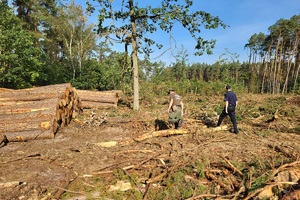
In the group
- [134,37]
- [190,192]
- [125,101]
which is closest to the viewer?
[190,192]

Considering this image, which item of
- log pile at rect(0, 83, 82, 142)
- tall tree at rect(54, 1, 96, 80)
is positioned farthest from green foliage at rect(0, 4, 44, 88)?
tall tree at rect(54, 1, 96, 80)

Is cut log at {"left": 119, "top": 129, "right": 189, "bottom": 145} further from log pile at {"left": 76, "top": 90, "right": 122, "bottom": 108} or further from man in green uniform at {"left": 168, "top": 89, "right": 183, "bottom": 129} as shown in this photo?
log pile at {"left": 76, "top": 90, "right": 122, "bottom": 108}

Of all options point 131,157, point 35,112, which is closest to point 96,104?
point 35,112

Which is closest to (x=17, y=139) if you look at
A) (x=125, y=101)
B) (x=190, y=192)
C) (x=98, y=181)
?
(x=98, y=181)

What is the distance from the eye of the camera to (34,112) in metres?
9.00

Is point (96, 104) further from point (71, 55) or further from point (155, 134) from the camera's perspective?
point (71, 55)

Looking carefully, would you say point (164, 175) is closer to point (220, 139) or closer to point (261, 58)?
point (220, 139)

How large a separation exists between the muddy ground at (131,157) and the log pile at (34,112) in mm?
449

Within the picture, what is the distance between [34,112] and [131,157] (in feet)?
16.5

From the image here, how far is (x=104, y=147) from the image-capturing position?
754 centimetres

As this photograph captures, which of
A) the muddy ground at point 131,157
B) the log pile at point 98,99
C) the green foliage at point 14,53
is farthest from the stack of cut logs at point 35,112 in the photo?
the green foliage at point 14,53

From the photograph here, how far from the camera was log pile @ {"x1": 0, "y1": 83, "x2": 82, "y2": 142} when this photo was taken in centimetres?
843

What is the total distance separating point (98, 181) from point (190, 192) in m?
1.98

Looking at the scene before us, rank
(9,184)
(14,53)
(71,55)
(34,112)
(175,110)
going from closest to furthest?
(9,184)
(175,110)
(34,112)
(14,53)
(71,55)
